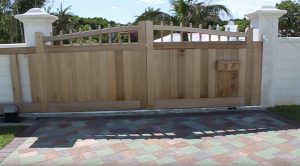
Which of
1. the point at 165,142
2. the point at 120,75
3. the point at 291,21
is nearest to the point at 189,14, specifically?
the point at 291,21

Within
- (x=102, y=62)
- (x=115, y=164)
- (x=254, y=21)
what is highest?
(x=254, y=21)

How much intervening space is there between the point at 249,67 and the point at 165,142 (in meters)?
2.73

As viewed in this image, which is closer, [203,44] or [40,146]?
[40,146]

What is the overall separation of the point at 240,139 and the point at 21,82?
4231 mm

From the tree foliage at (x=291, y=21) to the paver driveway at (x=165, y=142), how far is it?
1616 cm

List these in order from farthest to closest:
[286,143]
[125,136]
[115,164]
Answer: [125,136] → [286,143] → [115,164]

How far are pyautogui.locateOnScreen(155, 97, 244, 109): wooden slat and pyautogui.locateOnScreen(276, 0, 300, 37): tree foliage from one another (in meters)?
15.7

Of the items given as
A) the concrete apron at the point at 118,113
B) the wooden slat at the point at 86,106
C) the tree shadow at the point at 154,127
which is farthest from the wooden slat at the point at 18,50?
the tree shadow at the point at 154,127

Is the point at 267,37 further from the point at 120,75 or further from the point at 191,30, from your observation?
the point at 120,75

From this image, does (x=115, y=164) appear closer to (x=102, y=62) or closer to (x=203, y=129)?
(x=203, y=129)

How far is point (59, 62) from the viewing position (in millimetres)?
6094

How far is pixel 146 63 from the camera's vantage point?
20.0 feet

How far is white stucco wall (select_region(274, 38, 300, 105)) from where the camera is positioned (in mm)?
6445

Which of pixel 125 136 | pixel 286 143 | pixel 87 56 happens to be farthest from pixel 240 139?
pixel 87 56
